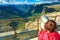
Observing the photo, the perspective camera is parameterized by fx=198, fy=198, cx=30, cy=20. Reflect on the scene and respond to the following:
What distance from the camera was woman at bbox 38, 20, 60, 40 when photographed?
1151 millimetres

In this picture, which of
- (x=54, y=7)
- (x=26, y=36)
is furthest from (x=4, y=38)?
(x=54, y=7)

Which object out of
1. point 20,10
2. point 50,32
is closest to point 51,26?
point 50,32

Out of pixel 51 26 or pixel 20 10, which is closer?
pixel 51 26

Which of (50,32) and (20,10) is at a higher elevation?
(20,10)

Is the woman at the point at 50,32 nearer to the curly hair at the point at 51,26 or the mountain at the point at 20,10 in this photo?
the curly hair at the point at 51,26

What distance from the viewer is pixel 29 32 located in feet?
8.82

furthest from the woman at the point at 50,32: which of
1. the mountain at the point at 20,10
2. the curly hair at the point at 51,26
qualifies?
the mountain at the point at 20,10

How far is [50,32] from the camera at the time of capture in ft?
3.85

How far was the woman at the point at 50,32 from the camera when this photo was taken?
115 centimetres

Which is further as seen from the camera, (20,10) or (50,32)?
(20,10)

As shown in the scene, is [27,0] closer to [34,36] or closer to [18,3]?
[18,3]

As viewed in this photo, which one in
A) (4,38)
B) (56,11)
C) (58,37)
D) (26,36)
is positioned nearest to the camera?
(58,37)

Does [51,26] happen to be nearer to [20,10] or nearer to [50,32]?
[50,32]

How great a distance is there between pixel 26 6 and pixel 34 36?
1.66m
